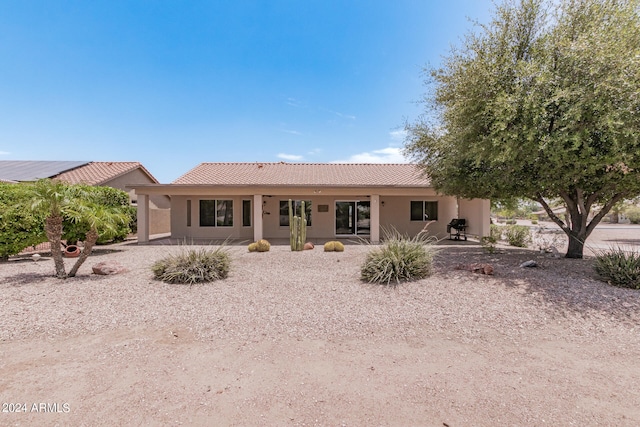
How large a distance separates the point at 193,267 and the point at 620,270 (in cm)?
968

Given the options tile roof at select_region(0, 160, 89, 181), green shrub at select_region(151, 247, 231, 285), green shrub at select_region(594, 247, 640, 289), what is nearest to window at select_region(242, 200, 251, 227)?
green shrub at select_region(151, 247, 231, 285)

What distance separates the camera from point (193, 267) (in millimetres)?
7168

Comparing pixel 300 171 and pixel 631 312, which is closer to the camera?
pixel 631 312

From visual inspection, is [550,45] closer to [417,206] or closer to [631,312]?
[631,312]

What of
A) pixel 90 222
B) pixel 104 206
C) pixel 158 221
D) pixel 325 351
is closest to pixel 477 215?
pixel 325 351

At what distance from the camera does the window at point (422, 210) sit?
58.5 feet

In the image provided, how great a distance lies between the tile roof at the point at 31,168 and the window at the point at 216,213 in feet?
38.6

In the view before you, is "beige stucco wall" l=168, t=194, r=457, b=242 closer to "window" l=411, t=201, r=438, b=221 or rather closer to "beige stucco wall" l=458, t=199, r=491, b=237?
"window" l=411, t=201, r=438, b=221

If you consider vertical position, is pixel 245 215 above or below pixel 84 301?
above

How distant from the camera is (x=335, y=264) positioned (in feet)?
30.3

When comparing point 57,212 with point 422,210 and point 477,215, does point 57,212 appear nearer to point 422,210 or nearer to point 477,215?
point 422,210

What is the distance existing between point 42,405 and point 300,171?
17908 millimetres

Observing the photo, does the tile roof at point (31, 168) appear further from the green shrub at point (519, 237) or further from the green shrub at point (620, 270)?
the green shrub at point (519, 237)

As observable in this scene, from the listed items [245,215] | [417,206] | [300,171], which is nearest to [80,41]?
[245,215]
